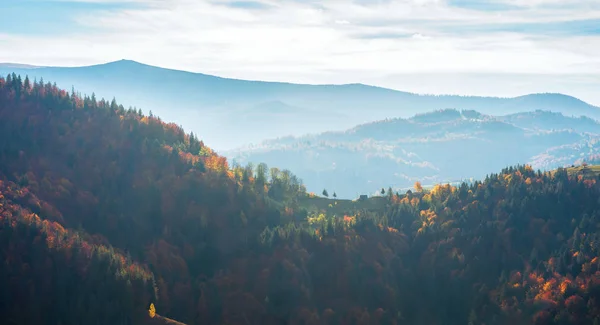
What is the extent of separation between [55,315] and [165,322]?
131ft

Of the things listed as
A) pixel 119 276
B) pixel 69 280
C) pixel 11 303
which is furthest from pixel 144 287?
pixel 11 303

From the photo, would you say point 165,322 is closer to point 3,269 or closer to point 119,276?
point 119,276

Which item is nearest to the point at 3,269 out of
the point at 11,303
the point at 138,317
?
the point at 11,303

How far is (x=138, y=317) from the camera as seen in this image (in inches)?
7195

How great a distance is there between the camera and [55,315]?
190750 mm

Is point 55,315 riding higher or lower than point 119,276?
lower

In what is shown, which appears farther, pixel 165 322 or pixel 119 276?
pixel 119 276

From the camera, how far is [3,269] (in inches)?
7795

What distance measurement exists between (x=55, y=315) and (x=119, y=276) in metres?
22.1

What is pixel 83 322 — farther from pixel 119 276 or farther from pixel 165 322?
pixel 165 322

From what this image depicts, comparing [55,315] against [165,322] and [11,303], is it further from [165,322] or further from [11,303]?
[165,322]

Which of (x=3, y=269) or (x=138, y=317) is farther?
(x=3, y=269)

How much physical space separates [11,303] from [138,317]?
139 feet

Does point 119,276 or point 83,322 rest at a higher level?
point 119,276
